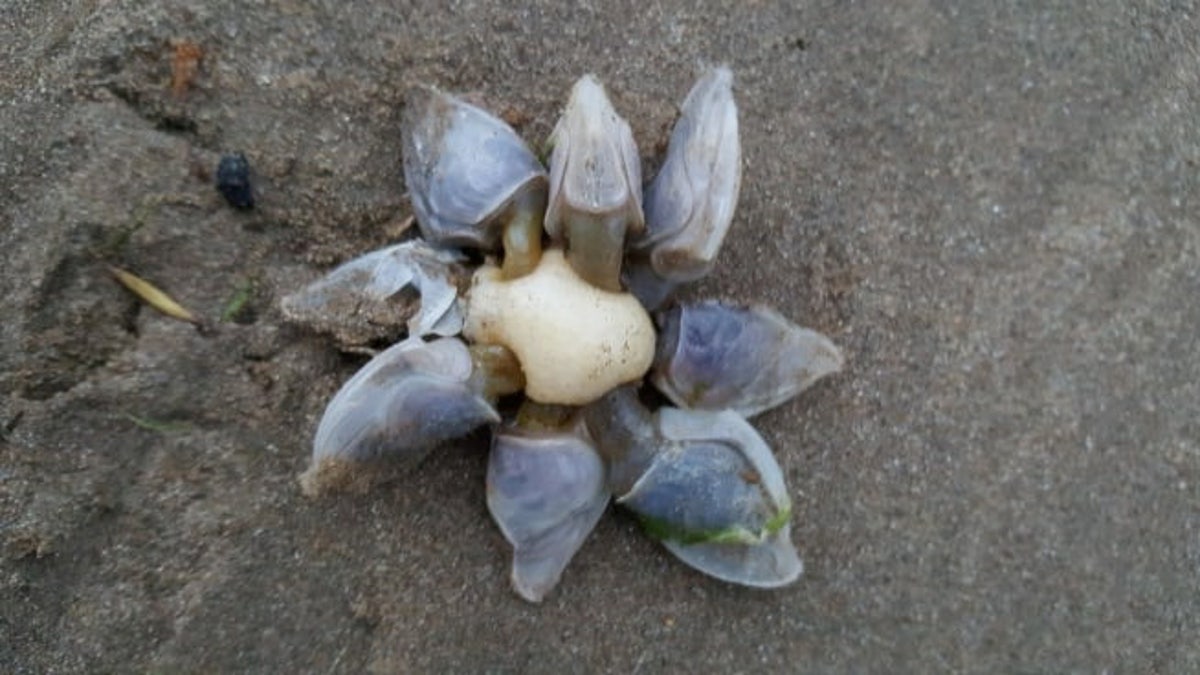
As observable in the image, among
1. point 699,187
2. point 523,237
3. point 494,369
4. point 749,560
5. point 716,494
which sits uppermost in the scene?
point 699,187

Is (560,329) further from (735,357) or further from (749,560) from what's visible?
(749,560)

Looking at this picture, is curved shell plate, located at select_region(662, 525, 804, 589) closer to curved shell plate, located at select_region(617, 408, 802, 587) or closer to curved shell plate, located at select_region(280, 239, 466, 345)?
curved shell plate, located at select_region(617, 408, 802, 587)

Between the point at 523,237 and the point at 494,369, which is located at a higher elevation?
the point at 523,237

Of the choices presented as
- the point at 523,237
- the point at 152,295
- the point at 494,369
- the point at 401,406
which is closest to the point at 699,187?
the point at 523,237

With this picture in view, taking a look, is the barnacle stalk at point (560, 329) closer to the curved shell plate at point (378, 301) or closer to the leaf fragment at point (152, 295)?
the curved shell plate at point (378, 301)

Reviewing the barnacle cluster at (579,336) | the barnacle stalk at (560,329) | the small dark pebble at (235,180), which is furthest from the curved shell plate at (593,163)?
the small dark pebble at (235,180)

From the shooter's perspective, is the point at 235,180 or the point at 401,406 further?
the point at 235,180

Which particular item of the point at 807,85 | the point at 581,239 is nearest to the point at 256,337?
the point at 581,239
